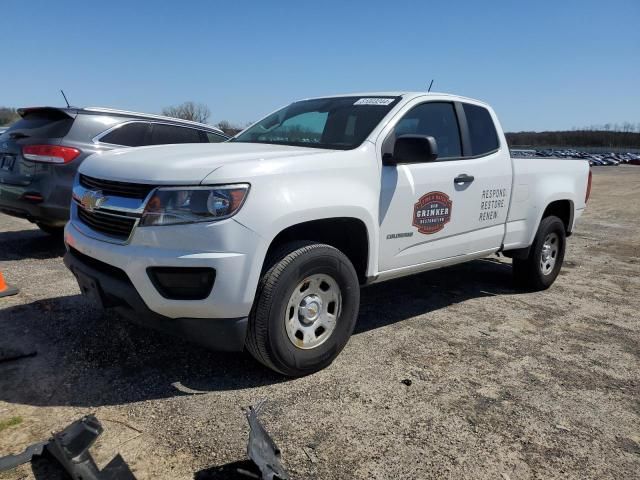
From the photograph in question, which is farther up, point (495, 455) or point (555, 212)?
point (555, 212)

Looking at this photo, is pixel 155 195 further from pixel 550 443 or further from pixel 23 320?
pixel 550 443

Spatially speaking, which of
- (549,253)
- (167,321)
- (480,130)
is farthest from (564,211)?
(167,321)

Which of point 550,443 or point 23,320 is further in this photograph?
point 23,320

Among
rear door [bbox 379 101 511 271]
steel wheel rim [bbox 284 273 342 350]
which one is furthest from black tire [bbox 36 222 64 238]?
rear door [bbox 379 101 511 271]

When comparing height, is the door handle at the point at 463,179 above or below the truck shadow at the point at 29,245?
above

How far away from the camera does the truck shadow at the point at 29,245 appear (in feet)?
20.1

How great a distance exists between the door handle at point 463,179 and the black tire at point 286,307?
136 centimetres

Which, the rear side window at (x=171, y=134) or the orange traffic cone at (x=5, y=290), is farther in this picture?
the rear side window at (x=171, y=134)

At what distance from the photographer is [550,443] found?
266 cm

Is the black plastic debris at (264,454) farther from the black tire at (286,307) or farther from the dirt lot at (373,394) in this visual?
the black tire at (286,307)

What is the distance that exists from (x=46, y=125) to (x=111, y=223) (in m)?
3.73

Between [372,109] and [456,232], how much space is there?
1.24 meters

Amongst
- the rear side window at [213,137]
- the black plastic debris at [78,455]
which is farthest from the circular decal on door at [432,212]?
the rear side window at [213,137]

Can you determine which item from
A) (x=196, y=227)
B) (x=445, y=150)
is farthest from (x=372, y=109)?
(x=196, y=227)
